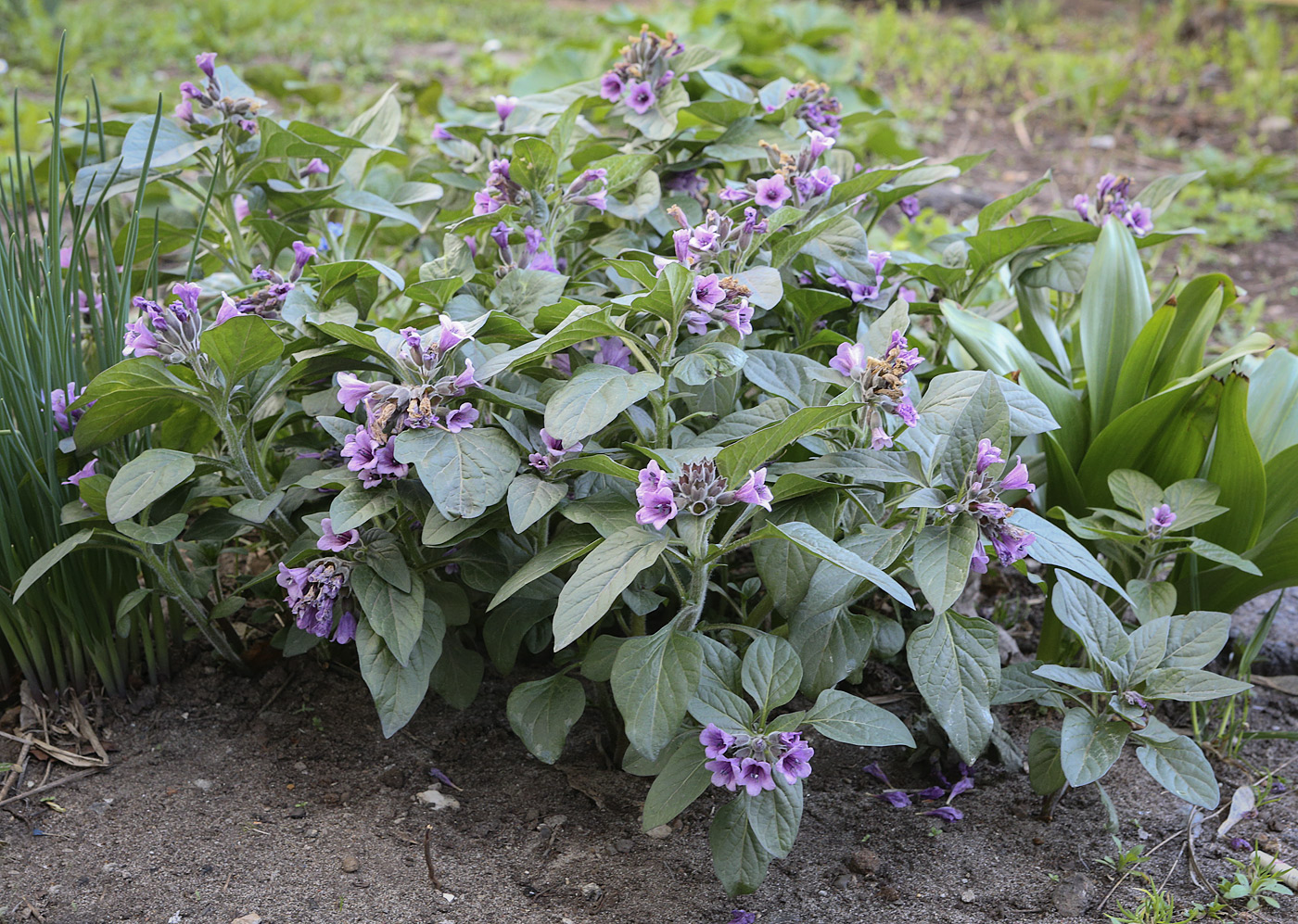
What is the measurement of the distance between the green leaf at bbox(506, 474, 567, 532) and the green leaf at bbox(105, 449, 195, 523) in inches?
17.1

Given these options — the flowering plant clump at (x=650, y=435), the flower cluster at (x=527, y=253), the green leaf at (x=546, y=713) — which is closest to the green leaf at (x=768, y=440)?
the flowering plant clump at (x=650, y=435)

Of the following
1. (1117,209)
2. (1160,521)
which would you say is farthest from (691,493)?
(1117,209)

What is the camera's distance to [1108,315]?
1789mm

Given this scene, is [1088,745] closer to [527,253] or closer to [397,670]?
[397,670]

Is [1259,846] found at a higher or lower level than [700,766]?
lower

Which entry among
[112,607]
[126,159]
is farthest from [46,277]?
[112,607]

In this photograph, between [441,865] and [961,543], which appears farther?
[441,865]

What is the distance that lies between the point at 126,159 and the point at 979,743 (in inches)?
58.8

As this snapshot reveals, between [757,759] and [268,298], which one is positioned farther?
[268,298]

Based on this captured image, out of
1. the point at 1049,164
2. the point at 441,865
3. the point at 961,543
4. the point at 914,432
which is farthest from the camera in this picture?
the point at 1049,164

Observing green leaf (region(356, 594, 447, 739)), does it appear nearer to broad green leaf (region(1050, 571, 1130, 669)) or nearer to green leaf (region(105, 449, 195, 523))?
green leaf (region(105, 449, 195, 523))

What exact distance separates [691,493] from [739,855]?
18.1 inches

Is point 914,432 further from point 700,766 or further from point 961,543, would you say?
point 700,766

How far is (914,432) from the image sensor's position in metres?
1.30
